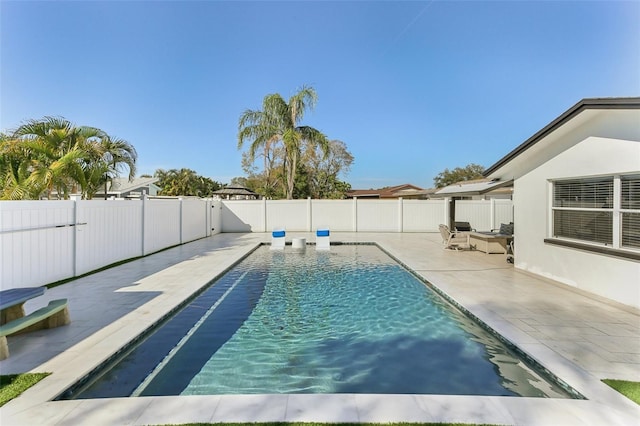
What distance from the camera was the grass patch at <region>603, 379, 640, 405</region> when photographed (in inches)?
111

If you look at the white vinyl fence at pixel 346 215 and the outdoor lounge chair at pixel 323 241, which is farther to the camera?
the white vinyl fence at pixel 346 215

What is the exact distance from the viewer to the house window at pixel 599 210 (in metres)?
5.53

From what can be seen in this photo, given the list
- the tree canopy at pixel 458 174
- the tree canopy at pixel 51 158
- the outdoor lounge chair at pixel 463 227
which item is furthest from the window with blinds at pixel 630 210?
the tree canopy at pixel 458 174

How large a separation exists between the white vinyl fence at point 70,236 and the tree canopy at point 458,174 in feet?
166

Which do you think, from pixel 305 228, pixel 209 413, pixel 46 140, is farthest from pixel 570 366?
pixel 305 228

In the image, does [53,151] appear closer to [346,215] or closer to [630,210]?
[630,210]

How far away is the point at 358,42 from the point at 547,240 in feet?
45.5

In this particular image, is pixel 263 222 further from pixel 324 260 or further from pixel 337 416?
pixel 337 416

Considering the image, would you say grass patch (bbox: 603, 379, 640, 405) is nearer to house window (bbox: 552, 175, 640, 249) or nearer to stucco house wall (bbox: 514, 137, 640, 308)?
stucco house wall (bbox: 514, 137, 640, 308)

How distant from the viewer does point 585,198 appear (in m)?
6.56

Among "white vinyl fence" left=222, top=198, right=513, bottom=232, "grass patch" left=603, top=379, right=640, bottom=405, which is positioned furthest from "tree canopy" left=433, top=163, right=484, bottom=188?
"grass patch" left=603, top=379, right=640, bottom=405

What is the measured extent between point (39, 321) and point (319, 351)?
3888mm

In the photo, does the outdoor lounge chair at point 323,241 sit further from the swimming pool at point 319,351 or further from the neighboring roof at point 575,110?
the neighboring roof at point 575,110

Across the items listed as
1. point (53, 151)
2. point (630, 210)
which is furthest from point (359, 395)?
point (53, 151)
